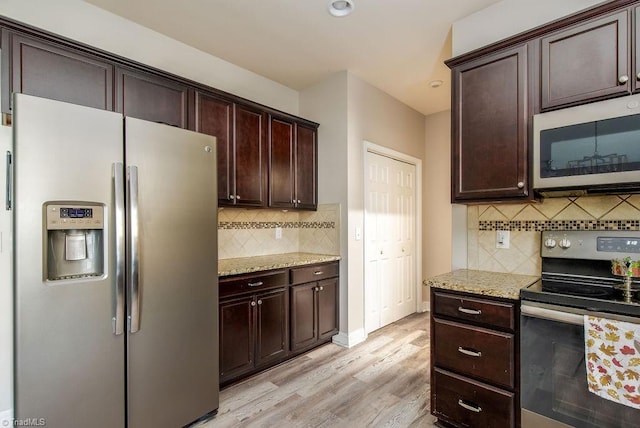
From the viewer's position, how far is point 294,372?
9.02 feet

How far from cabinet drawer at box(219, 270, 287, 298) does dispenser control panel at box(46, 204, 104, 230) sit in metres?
1.00

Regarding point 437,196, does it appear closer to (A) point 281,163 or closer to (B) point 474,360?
(A) point 281,163

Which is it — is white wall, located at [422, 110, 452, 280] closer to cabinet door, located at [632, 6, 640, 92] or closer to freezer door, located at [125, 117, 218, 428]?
cabinet door, located at [632, 6, 640, 92]

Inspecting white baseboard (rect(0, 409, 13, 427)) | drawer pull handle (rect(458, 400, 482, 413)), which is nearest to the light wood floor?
drawer pull handle (rect(458, 400, 482, 413))

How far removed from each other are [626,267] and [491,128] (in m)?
1.03

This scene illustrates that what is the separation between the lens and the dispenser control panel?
4.86 ft

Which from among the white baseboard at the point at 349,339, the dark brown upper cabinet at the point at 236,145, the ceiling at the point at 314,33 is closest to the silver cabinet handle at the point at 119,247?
the dark brown upper cabinet at the point at 236,145

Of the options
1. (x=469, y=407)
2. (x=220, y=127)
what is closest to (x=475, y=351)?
(x=469, y=407)

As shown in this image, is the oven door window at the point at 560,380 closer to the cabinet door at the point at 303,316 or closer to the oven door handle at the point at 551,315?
the oven door handle at the point at 551,315

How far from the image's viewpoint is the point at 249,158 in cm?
296

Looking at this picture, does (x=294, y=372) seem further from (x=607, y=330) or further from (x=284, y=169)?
(x=607, y=330)

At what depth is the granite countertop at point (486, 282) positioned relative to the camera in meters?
1.73

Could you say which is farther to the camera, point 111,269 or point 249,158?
point 249,158

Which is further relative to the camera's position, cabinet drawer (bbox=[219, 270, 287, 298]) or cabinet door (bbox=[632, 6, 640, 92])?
cabinet drawer (bbox=[219, 270, 287, 298])
